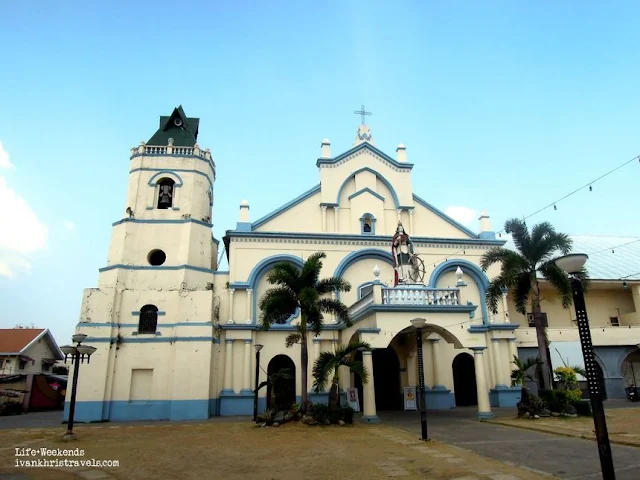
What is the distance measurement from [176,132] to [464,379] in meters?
21.4

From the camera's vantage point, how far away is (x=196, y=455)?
11.4 metres

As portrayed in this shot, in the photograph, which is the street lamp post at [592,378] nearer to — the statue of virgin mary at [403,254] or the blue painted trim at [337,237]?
the statue of virgin mary at [403,254]

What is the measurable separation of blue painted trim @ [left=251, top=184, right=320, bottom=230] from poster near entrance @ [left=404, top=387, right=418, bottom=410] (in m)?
11.3

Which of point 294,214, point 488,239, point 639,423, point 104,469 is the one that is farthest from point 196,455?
point 488,239

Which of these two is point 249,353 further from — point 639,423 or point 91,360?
point 639,423

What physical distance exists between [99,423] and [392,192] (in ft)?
61.4

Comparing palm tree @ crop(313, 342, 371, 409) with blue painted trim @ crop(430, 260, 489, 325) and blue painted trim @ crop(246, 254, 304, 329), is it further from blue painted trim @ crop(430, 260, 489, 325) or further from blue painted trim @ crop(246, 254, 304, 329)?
blue painted trim @ crop(430, 260, 489, 325)

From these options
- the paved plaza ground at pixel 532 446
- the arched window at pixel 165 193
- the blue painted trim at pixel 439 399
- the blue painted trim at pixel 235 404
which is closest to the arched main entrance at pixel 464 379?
the blue painted trim at pixel 439 399

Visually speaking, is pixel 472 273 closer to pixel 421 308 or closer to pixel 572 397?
pixel 572 397

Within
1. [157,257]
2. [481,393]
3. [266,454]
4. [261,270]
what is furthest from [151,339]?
[481,393]

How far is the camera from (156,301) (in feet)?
73.4

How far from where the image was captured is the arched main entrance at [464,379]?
24.9 meters

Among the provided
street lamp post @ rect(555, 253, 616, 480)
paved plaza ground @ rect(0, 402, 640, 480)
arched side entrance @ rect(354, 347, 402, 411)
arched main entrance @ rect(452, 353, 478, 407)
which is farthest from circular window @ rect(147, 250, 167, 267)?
street lamp post @ rect(555, 253, 616, 480)

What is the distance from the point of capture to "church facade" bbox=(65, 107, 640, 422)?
20.5m
